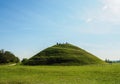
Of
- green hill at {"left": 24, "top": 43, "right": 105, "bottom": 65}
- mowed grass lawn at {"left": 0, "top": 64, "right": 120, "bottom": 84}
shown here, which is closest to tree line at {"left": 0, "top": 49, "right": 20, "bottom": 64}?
green hill at {"left": 24, "top": 43, "right": 105, "bottom": 65}

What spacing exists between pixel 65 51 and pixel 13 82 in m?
85.8

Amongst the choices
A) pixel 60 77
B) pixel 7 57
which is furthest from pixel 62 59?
pixel 60 77

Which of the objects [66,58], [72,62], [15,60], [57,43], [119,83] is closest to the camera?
[119,83]

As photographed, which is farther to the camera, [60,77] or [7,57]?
[7,57]

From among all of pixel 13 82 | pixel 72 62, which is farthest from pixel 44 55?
pixel 13 82

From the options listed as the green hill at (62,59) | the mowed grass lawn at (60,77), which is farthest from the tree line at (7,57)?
the mowed grass lawn at (60,77)

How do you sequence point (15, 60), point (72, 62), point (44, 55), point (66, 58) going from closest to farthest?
point (72, 62)
point (66, 58)
point (44, 55)
point (15, 60)

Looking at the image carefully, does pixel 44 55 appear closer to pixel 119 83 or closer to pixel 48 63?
pixel 48 63

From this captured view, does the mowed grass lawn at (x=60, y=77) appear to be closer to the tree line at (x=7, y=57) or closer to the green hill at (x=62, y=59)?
the green hill at (x=62, y=59)

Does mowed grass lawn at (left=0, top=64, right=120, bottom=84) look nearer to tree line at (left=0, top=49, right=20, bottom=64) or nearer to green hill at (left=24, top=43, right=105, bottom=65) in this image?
green hill at (left=24, top=43, right=105, bottom=65)

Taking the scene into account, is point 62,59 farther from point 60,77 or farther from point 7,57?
point 60,77

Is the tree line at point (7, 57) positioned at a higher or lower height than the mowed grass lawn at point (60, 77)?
higher

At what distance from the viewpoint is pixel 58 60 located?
99875 mm

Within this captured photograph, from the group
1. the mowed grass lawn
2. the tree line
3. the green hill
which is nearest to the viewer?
the mowed grass lawn
